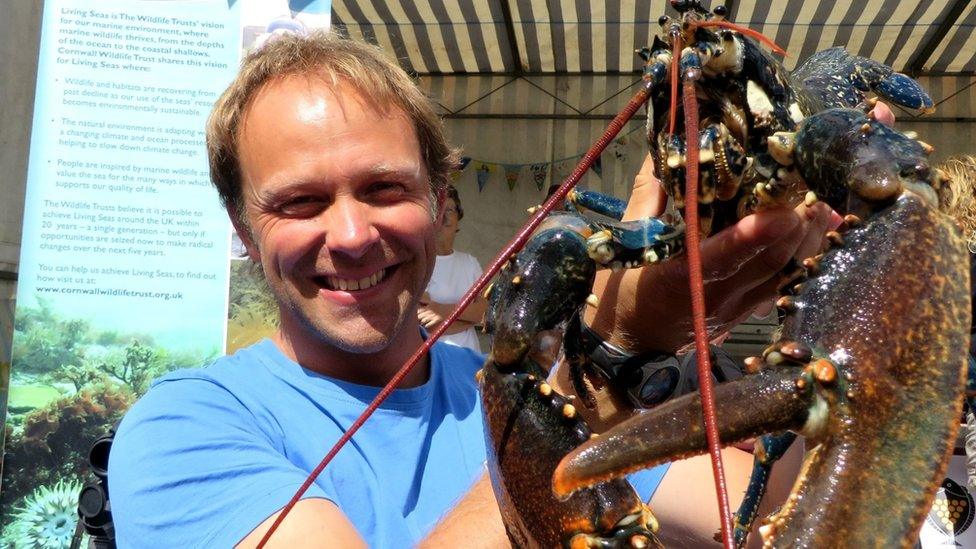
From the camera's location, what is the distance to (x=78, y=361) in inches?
135

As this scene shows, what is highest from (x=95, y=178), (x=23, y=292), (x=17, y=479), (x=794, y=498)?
(x=794, y=498)

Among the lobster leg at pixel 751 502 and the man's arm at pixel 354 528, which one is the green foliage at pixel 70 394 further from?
the lobster leg at pixel 751 502

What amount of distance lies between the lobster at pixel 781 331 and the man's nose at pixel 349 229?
0.37 m

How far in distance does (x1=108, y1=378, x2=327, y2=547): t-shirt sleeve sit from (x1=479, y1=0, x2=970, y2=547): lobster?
1.46ft

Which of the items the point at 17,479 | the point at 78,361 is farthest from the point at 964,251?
the point at 17,479

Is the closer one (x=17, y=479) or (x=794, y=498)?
(x=794, y=498)

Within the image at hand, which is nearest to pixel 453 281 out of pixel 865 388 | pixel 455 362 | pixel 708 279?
pixel 455 362

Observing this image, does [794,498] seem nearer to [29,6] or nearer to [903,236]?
[903,236]

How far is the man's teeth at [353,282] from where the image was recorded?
1774mm

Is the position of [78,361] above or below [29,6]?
below

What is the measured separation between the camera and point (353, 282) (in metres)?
1.78

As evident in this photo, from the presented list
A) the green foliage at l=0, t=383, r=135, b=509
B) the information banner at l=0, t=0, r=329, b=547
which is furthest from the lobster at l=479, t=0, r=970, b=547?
the green foliage at l=0, t=383, r=135, b=509

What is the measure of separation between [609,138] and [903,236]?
43 cm

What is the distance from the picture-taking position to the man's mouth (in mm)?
1774
